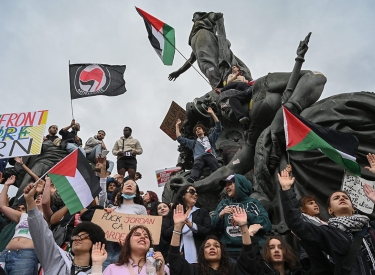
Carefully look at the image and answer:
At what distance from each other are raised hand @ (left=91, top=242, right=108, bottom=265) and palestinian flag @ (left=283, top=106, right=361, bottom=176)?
10.4 ft

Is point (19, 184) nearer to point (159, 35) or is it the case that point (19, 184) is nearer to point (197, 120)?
point (197, 120)

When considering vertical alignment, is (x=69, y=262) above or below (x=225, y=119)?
below

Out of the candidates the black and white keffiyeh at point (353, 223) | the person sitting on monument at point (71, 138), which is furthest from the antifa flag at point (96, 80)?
the black and white keffiyeh at point (353, 223)

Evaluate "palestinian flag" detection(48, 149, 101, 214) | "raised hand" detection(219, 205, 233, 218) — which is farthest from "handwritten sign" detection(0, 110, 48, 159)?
"raised hand" detection(219, 205, 233, 218)

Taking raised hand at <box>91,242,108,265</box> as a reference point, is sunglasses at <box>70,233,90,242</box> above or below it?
above

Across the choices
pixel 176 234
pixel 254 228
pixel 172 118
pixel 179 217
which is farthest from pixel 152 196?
pixel 172 118

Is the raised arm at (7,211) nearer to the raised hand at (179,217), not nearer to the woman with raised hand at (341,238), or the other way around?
the raised hand at (179,217)

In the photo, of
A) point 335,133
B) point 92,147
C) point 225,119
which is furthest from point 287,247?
point 92,147

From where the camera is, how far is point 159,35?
15719 mm

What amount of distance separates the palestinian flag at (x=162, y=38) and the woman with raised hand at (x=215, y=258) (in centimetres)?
1100

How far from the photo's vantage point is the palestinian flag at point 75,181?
245 inches

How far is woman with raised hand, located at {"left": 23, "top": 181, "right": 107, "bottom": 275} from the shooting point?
14.3ft

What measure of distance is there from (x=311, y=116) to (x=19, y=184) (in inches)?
345

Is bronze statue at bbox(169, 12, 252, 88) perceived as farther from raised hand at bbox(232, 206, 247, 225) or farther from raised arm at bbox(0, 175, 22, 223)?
raised hand at bbox(232, 206, 247, 225)
